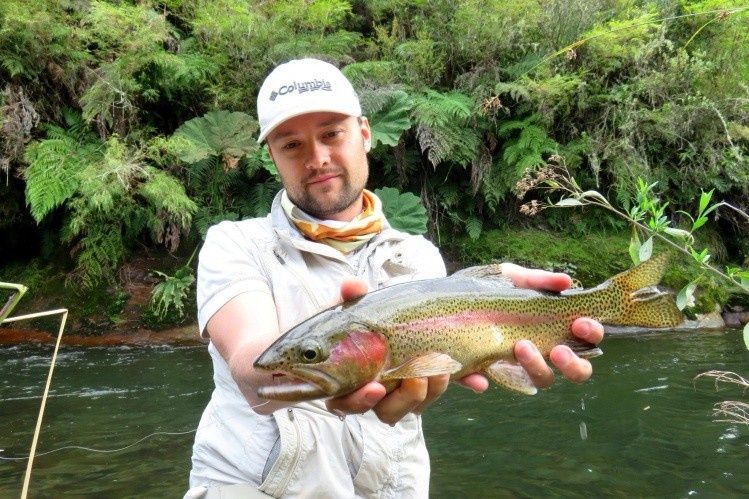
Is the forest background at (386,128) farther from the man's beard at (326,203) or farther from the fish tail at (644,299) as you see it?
the fish tail at (644,299)

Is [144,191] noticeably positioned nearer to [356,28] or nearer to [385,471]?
[356,28]

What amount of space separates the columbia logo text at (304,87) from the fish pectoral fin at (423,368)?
1213 millimetres

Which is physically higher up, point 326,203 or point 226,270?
point 326,203

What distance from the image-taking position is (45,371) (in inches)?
335

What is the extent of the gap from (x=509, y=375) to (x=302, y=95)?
1.35m

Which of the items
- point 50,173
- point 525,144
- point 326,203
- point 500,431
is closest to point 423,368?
point 326,203

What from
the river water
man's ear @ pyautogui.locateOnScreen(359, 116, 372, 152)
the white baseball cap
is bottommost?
the river water

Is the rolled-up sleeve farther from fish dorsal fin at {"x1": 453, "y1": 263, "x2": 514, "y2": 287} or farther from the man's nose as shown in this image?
fish dorsal fin at {"x1": 453, "y1": 263, "x2": 514, "y2": 287}

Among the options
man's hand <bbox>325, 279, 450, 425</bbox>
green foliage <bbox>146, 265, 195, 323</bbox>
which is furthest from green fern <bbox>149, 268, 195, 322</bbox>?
man's hand <bbox>325, 279, 450, 425</bbox>

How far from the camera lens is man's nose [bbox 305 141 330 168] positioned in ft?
8.98

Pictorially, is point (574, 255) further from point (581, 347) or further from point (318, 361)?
point (318, 361)

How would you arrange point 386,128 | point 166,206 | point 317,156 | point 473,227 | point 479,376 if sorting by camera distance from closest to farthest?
1. point 479,376
2. point 317,156
3. point 166,206
4. point 386,128
5. point 473,227

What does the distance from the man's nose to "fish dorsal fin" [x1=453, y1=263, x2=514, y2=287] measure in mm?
725

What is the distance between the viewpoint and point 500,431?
6.28m
